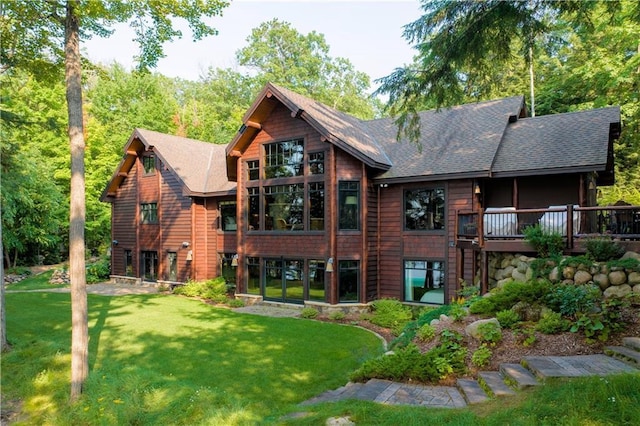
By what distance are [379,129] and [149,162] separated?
1149 cm

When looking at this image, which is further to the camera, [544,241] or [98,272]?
[98,272]

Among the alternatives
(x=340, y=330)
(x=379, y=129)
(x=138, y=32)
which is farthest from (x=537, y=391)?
(x=379, y=129)

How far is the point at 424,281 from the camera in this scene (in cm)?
1319

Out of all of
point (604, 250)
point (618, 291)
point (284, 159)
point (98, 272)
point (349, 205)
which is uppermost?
point (284, 159)

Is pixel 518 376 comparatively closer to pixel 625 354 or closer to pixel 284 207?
pixel 625 354

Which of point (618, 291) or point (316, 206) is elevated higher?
point (316, 206)

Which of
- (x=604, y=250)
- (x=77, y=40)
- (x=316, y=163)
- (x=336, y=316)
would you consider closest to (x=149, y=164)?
(x=316, y=163)

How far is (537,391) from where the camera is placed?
4.59m

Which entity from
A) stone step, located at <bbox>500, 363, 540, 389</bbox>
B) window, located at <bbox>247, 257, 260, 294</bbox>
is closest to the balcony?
stone step, located at <bbox>500, 363, 540, 389</bbox>

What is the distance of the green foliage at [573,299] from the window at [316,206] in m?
7.78

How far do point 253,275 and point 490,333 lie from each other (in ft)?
34.1

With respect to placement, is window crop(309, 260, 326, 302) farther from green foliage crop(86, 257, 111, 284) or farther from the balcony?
green foliage crop(86, 257, 111, 284)

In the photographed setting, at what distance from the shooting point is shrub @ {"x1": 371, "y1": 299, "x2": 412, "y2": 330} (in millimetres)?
11859

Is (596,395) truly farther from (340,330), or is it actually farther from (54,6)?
(54,6)
